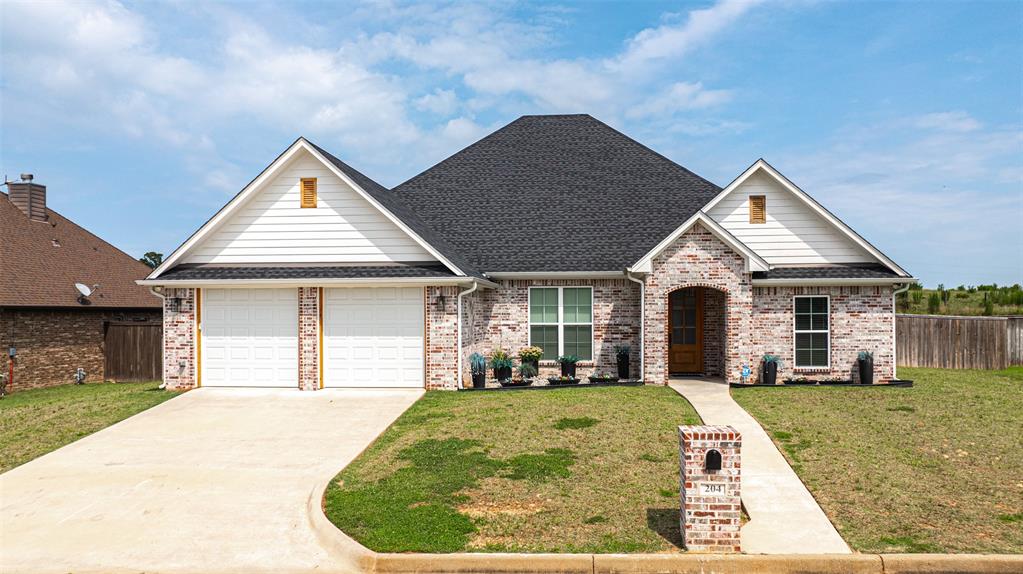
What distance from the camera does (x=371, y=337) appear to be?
1558 centimetres

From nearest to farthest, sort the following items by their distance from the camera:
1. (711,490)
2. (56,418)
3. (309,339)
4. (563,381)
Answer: (711,490) < (56,418) < (309,339) < (563,381)

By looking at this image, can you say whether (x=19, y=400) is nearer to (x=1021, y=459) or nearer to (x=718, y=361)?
(x=718, y=361)

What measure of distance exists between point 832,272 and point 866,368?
259 cm

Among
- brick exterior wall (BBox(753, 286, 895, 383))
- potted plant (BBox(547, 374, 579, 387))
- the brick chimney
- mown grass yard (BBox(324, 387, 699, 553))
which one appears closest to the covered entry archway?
brick exterior wall (BBox(753, 286, 895, 383))

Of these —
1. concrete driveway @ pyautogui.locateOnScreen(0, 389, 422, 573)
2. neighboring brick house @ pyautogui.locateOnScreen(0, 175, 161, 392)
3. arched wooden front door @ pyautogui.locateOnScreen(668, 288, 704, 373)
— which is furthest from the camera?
neighboring brick house @ pyautogui.locateOnScreen(0, 175, 161, 392)

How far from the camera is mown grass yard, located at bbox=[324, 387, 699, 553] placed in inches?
251

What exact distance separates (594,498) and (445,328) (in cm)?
827

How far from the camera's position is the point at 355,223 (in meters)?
15.9

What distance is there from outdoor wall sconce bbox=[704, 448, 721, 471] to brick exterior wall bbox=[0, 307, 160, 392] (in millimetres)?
21363

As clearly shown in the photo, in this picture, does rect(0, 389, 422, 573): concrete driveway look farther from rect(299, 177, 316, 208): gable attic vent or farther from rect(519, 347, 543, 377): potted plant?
rect(299, 177, 316, 208): gable attic vent

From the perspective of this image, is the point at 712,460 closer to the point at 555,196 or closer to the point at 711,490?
the point at 711,490

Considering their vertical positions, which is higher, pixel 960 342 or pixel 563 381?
pixel 960 342

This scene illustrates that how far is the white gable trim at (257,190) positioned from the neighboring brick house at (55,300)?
6.37 metres

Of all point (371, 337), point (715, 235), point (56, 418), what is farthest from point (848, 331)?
point (56, 418)
